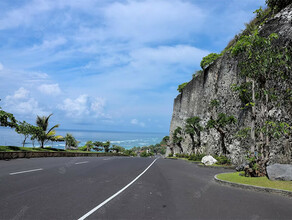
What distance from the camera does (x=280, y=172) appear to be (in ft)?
36.8

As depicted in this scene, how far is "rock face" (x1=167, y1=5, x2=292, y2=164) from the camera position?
17047mm

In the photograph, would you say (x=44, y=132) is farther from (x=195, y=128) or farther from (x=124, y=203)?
(x=124, y=203)

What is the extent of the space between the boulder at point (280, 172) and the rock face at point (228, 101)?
5332 millimetres

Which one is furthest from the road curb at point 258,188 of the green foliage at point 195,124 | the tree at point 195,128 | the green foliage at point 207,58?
the green foliage at point 207,58

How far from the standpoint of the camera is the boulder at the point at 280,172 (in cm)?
1086

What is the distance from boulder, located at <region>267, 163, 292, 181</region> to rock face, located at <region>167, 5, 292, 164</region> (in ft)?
17.5

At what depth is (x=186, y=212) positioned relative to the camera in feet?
19.7

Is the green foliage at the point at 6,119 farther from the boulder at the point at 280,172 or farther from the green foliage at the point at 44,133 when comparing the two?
the boulder at the point at 280,172

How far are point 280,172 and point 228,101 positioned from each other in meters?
18.0

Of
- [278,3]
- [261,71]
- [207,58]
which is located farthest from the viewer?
[207,58]

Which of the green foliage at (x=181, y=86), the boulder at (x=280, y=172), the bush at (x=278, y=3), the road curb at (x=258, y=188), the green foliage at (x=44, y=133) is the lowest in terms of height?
the road curb at (x=258, y=188)

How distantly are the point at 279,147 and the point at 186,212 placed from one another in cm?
1363

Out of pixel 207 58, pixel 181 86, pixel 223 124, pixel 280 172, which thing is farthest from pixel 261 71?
pixel 181 86

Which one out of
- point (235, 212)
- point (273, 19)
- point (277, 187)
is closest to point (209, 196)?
point (235, 212)
